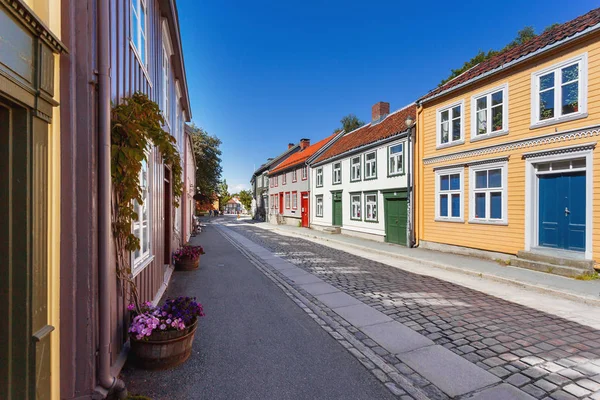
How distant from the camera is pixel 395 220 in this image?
49.6 feet

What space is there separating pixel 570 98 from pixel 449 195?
471 centimetres

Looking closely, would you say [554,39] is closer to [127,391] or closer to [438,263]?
[438,263]

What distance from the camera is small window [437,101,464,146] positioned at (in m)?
11.8

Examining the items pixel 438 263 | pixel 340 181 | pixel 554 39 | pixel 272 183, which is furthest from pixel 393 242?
pixel 272 183

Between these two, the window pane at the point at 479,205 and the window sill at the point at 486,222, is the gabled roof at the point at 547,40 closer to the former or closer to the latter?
the window pane at the point at 479,205

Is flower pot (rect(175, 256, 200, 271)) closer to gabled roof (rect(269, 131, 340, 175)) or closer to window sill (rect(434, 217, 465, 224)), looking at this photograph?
window sill (rect(434, 217, 465, 224))

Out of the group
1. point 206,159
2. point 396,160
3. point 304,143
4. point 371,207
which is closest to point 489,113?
point 396,160

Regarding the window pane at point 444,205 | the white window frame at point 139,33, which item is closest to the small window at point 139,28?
the white window frame at point 139,33

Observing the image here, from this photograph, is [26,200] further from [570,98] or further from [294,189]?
[294,189]

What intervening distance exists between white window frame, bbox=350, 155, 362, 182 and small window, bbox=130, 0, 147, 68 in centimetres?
1454

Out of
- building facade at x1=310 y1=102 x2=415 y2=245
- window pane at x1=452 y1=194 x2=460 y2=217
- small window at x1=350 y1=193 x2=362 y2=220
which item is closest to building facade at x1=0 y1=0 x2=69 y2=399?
window pane at x1=452 y1=194 x2=460 y2=217

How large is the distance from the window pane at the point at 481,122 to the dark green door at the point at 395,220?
4525mm

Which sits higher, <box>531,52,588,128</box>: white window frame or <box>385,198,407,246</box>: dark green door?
<box>531,52,588,128</box>: white window frame

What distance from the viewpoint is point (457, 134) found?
471 inches
